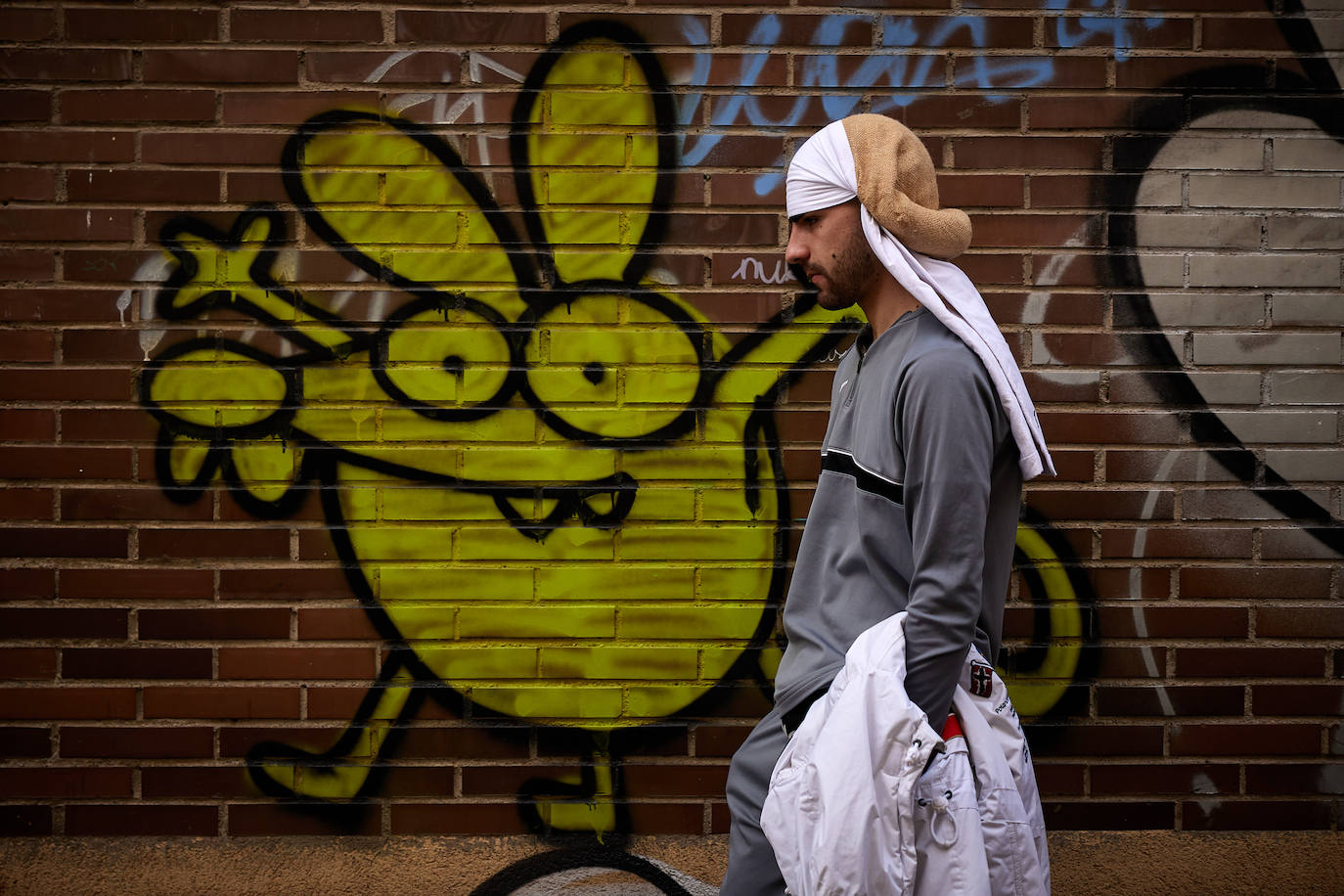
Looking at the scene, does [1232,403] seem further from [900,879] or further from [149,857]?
[149,857]

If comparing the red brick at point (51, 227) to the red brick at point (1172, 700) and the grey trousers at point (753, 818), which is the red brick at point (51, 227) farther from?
the red brick at point (1172, 700)

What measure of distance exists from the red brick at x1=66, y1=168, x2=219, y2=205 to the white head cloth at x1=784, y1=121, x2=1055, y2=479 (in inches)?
67.0

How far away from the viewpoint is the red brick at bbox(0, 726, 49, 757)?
2701mm

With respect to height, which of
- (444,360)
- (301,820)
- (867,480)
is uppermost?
(444,360)

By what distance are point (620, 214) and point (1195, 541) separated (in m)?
1.83

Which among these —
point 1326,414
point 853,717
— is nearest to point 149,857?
point 853,717

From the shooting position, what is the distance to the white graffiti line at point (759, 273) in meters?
2.72

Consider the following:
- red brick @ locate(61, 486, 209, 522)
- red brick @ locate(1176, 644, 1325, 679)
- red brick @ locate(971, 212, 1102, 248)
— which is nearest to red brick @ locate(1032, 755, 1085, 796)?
red brick @ locate(1176, 644, 1325, 679)

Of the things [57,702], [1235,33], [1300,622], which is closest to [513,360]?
[57,702]

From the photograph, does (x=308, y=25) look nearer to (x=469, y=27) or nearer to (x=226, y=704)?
(x=469, y=27)

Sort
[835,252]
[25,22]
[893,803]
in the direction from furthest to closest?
[25,22], [835,252], [893,803]

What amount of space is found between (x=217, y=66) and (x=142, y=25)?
23 cm

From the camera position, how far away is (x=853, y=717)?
1629mm

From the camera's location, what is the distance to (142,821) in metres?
2.72
